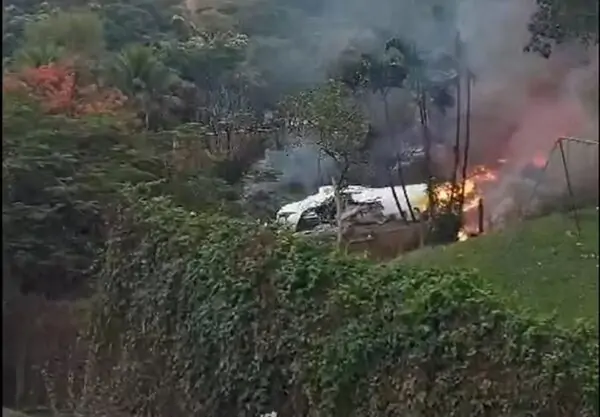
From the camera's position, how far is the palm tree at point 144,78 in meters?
2.12

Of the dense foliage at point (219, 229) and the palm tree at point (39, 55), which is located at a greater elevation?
the palm tree at point (39, 55)

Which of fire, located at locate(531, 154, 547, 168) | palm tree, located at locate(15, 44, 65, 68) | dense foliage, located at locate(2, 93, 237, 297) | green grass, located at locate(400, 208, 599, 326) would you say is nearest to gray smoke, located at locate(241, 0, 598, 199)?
fire, located at locate(531, 154, 547, 168)

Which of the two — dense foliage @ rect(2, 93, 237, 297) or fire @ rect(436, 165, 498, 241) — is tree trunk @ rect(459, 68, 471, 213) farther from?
dense foliage @ rect(2, 93, 237, 297)

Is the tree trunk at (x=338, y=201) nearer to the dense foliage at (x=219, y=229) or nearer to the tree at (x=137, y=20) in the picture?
the dense foliage at (x=219, y=229)

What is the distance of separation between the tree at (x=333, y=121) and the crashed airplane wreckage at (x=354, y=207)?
0.07 meters

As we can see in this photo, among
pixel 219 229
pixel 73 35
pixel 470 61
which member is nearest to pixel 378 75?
pixel 470 61

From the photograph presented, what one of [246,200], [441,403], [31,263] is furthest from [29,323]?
[441,403]

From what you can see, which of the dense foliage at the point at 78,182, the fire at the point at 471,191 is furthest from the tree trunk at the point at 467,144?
the dense foliage at the point at 78,182

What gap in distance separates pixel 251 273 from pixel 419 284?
0.36m

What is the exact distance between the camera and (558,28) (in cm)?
176

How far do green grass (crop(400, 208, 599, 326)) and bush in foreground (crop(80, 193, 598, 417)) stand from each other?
0.07 metres

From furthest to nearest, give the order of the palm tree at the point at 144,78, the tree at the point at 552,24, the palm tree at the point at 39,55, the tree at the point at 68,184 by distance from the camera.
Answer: the palm tree at the point at 144,78
the tree at the point at 68,184
the palm tree at the point at 39,55
the tree at the point at 552,24

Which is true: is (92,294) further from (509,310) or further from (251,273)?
(509,310)

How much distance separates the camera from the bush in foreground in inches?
58.4
